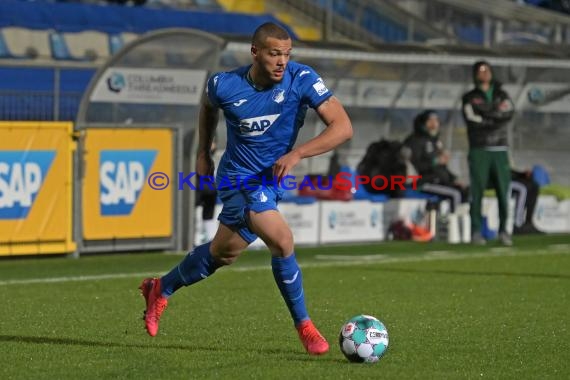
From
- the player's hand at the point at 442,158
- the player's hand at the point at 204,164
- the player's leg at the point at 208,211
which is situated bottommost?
the player's leg at the point at 208,211

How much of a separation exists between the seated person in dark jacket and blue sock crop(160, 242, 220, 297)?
428 inches

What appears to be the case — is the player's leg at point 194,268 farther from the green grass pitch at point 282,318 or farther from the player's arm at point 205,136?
the player's arm at point 205,136

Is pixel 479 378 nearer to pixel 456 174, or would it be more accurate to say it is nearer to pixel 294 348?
pixel 294 348

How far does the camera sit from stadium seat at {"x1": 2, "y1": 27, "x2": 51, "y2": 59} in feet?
81.2

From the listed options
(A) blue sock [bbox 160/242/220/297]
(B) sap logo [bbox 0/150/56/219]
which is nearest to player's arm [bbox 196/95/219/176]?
(A) blue sock [bbox 160/242/220/297]

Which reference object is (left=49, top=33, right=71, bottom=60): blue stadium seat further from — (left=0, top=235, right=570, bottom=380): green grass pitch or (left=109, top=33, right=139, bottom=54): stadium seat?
(left=0, top=235, right=570, bottom=380): green grass pitch

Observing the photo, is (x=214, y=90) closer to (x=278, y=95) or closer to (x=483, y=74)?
(x=278, y=95)

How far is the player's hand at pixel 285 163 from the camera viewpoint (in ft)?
25.0

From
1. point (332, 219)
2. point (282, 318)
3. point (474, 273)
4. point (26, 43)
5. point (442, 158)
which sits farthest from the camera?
point (26, 43)

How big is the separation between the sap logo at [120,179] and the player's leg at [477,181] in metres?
4.47

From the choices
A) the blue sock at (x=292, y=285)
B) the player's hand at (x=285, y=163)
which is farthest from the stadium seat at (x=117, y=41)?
the player's hand at (x=285, y=163)

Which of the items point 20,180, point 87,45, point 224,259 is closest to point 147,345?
point 224,259

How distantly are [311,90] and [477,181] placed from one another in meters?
10.0

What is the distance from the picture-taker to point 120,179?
1596cm
